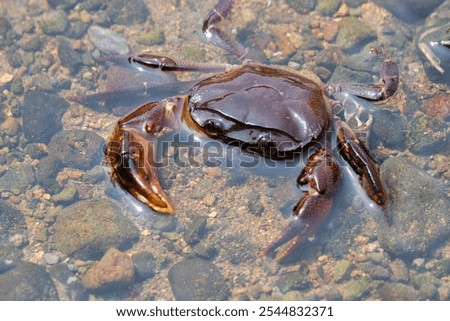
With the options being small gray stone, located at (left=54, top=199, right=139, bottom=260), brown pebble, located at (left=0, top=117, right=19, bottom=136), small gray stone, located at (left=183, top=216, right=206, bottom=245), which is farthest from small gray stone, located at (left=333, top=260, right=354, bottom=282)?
brown pebble, located at (left=0, top=117, right=19, bottom=136)

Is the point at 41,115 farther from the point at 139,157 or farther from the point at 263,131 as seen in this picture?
the point at 263,131

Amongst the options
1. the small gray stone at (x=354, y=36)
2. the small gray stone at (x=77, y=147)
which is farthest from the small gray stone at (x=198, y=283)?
the small gray stone at (x=354, y=36)

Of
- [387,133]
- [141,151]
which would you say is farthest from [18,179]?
[387,133]

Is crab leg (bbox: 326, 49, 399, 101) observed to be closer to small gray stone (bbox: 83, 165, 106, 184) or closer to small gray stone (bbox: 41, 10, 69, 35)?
small gray stone (bbox: 83, 165, 106, 184)

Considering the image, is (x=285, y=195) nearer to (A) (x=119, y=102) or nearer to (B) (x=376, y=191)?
(B) (x=376, y=191)

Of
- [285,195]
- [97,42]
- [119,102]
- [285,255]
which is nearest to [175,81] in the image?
[119,102]

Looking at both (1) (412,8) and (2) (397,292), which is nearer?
(2) (397,292)

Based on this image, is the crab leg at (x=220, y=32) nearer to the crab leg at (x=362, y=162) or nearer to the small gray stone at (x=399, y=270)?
the crab leg at (x=362, y=162)
